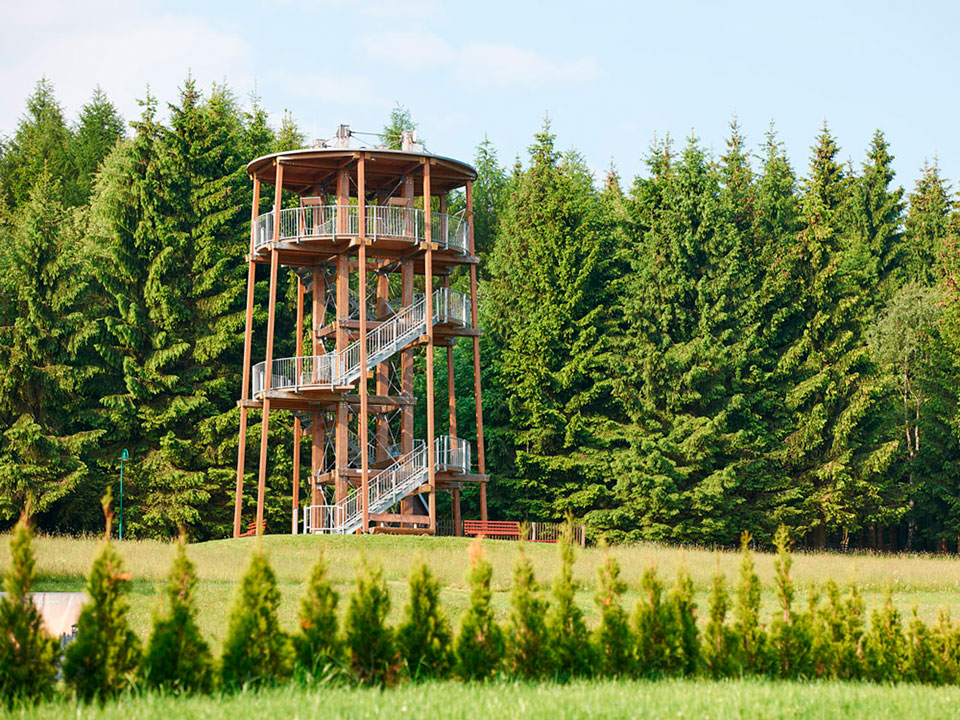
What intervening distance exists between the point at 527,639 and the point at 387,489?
75.9 ft

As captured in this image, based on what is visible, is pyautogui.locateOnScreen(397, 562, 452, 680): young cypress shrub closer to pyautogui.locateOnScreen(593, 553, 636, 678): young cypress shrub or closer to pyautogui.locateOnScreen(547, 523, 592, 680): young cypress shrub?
pyautogui.locateOnScreen(547, 523, 592, 680): young cypress shrub

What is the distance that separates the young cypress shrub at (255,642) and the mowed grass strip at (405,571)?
4729mm

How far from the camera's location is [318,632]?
11.5 m

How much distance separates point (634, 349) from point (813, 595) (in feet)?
107

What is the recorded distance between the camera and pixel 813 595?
1458 centimetres

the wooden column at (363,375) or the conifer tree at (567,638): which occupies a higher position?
the wooden column at (363,375)

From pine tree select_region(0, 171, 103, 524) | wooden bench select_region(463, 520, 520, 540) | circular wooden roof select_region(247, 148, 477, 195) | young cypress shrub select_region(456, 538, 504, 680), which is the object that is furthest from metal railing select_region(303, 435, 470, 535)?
young cypress shrub select_region(456, 538, 504, 680)

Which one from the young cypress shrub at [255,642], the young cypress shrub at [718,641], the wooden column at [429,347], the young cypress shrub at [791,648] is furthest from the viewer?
the wooden column at [429,347]

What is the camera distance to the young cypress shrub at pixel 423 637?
11.9 metres

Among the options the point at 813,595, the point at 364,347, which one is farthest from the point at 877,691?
the point at 364,347

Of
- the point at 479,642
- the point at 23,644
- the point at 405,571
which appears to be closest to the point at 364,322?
the point at 405,571

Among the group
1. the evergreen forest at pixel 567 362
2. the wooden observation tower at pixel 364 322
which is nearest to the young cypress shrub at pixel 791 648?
the wooden observation tower at pixel 364 322

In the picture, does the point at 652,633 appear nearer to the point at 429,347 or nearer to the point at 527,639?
the point at 527,639

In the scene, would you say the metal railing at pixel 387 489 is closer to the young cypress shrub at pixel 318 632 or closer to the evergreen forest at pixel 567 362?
the evergreen forest at pixel 567 362
